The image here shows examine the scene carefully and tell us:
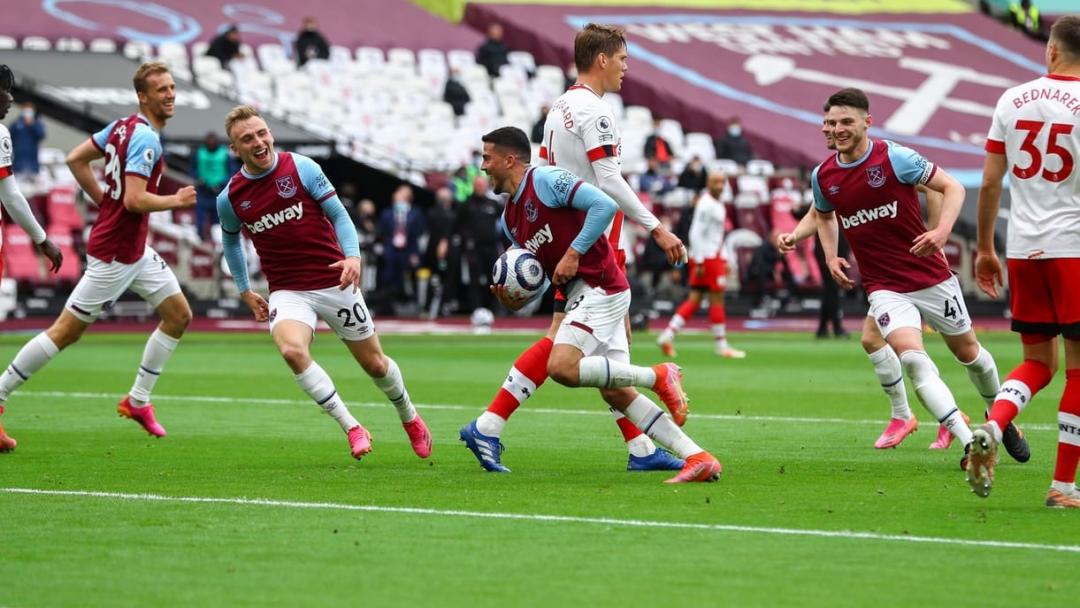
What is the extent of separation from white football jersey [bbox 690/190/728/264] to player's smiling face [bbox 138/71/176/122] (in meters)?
12.3

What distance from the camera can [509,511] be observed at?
8633 millimetres

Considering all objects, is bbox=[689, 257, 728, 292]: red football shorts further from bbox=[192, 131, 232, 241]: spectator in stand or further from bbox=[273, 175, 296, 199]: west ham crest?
bbox=[273, 175, 296, 199]: west ham crest

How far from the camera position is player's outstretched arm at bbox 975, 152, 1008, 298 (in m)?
8.53

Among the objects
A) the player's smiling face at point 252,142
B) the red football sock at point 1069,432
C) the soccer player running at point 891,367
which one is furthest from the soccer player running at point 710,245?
the red football sock at point 1069,432

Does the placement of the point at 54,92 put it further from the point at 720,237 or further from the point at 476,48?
the point at 720,237

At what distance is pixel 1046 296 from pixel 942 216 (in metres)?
1.49

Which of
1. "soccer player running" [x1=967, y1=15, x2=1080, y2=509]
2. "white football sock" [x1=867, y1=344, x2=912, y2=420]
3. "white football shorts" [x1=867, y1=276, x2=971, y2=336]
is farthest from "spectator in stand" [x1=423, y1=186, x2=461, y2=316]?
"soccer player running" [x1=967, y1=15, x2=1080, y2=509]

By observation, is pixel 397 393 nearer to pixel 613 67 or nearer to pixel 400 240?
pixel 613 67

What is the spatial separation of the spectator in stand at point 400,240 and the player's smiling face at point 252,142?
2111cm

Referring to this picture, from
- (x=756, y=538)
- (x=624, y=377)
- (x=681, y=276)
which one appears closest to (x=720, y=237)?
(x=681, y=276)

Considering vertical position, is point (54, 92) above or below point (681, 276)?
above

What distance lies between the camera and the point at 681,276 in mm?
33250

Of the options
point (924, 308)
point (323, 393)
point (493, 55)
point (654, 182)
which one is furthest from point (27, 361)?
point (493, 55)

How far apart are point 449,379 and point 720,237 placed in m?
6.15
